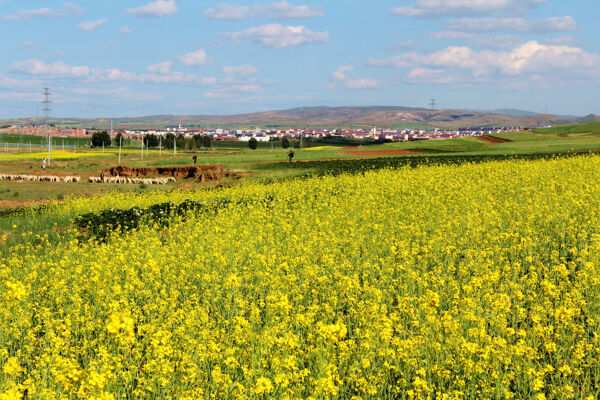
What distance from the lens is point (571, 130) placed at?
347 feet

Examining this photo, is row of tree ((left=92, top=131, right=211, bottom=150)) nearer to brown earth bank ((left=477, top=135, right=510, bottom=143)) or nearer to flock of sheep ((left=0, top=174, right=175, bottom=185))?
brown earth bank ((left=477, top=135, right=510, bottom=143))

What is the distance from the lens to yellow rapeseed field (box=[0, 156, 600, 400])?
19.6 feet

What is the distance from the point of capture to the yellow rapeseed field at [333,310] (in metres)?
5.98

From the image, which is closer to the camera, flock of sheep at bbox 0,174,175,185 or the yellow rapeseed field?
the yellow rapeseed field

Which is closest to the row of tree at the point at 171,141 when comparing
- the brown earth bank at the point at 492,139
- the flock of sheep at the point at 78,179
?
the brown earth bank at the point at 492,139

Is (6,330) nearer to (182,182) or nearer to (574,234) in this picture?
(574,234)

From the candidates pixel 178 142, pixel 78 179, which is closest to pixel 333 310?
pixel 78 179

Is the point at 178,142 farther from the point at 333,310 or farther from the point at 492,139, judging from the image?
the point at 333,310

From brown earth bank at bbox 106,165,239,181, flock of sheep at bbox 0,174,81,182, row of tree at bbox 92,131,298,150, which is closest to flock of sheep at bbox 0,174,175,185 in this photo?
flock of sheep at bbox 0,174,81,182

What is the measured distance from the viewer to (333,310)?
8555 millimetres

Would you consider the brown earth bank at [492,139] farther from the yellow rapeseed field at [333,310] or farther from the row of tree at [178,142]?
the yellow rapeseed field at [333,310]

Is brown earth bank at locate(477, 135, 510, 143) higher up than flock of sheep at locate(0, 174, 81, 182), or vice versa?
brown earth bank at locate(477, 135, 510, 143)

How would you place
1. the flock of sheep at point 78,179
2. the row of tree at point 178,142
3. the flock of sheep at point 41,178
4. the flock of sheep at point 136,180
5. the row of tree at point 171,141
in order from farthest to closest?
the row of tree at point 178,142, the row of tree at point 171,141, the flock of sheep at point 41,178, the flock of sheep at point 78,179, the flock of sheep at point 136,180

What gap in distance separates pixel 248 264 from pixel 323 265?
178cm
